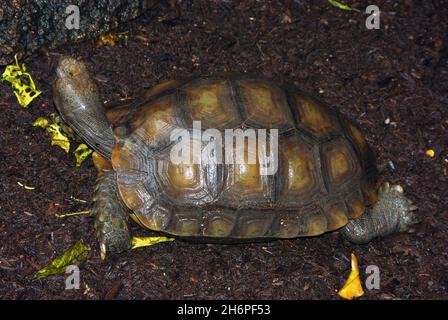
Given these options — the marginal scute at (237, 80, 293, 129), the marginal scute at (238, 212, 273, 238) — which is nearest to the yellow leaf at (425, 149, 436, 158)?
the marginal scute at (237, 80, 293, 129)

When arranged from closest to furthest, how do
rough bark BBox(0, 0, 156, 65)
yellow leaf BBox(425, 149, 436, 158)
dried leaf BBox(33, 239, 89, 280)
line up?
1. dried leaf BBox(33, 239, 89, 280)
2. rough bark BBox(0, 0, 156, 65)
3. yellow leaf BBox(425, 149, 436, 158)

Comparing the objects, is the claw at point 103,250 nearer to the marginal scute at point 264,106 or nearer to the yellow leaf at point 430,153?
the marginal scute at point 264,106

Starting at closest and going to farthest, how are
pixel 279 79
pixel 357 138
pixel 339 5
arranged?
pixel 357 138 < pixel 279 79 < pixel 339 5

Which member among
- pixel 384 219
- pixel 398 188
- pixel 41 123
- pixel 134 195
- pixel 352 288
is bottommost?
pixel 352 288

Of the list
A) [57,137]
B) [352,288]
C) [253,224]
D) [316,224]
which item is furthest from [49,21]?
[352,288]

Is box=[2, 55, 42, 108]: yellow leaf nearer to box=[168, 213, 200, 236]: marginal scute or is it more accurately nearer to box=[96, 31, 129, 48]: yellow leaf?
box=[96, 31, 129, 48]: yellow leaf

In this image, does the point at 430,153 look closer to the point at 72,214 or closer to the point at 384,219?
the point at 384,219

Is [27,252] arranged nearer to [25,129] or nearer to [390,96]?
[25,129]
